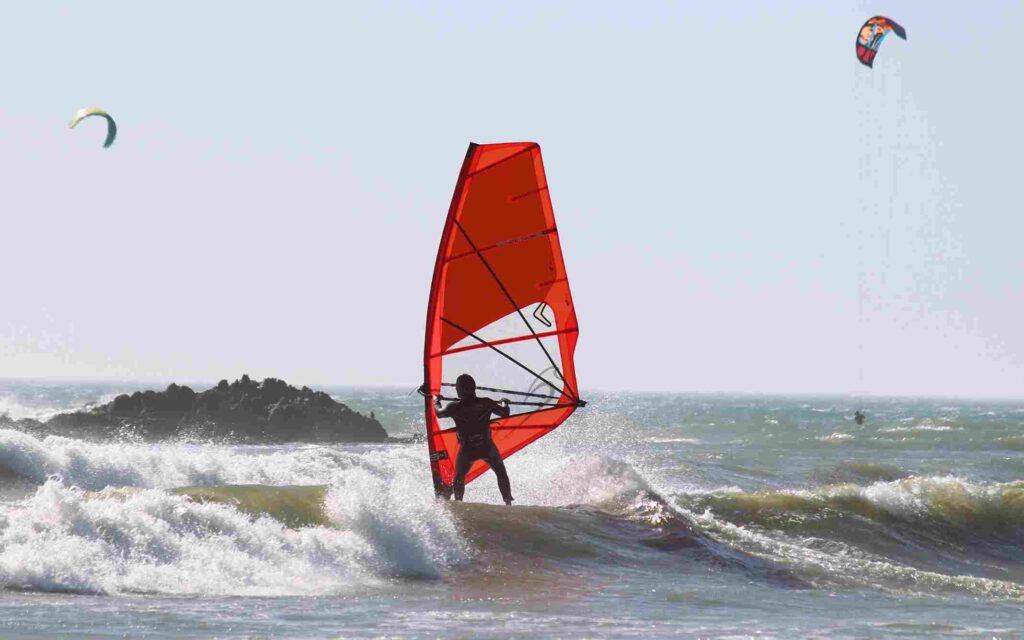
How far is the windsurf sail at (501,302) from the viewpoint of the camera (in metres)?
Result: 10.6

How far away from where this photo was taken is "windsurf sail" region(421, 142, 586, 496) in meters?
10.6

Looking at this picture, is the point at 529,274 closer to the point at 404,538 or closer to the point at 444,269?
the point at 444,269

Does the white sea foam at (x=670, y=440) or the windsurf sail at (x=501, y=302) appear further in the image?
the white sea foam at (x=670, y=440)

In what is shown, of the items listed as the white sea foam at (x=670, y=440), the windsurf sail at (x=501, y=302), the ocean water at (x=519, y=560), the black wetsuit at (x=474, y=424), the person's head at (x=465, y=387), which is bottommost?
the ocean water at (x=519, y=560)

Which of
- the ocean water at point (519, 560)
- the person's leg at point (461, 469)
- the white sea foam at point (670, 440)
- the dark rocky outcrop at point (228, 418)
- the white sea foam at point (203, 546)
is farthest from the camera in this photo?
the white sea foam at point (670, 440)

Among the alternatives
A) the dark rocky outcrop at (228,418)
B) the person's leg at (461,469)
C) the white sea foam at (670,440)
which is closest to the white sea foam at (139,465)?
the person's leg at (461,469)

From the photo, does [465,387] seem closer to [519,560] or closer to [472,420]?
[472,420]

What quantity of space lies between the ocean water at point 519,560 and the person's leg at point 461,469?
0.25m

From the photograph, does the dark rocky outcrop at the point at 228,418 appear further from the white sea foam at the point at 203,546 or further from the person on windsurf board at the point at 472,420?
the white sea foam at the point at 203,546

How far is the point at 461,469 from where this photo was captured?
395 inches

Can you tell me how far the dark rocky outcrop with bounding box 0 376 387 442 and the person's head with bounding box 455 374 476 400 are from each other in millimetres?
20013

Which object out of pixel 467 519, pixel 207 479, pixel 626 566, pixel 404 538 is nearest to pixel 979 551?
pixel 626 566

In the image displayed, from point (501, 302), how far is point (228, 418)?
20423 millimetres

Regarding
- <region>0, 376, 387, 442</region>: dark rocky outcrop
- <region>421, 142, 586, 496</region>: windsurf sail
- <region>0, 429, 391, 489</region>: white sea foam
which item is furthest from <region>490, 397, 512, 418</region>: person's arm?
<region>0, 376, 387, 442</region>: dark rocky outcrop
